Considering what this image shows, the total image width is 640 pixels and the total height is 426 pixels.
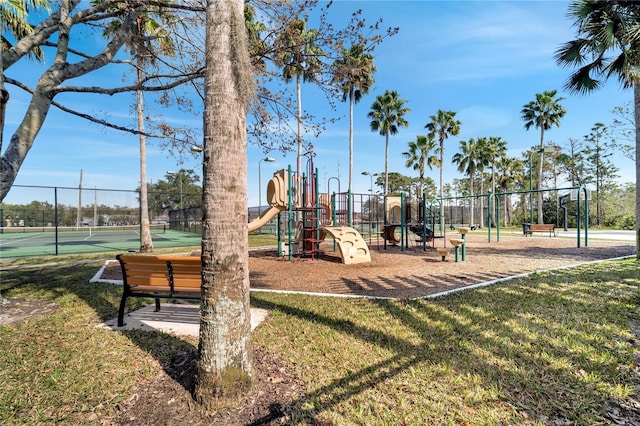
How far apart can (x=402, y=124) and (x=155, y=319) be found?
98.5ft

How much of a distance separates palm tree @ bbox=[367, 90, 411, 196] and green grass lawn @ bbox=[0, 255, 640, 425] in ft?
87.1

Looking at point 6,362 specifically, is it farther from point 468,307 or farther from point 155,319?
point 468,307

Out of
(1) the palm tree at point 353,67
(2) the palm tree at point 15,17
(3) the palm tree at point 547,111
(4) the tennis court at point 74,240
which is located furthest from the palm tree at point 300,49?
(3) the palm tree at point 547,111

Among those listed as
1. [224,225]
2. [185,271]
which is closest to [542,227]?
[185,271]

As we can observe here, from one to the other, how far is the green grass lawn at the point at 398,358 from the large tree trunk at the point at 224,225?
69 cm

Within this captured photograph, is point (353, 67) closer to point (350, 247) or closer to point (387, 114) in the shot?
point (350, 247)

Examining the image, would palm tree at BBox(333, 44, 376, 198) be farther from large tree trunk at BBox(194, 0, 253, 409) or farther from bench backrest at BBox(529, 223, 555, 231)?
bench backrest at BBox(529, 223, 555, 231)

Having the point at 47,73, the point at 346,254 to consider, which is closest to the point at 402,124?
the point at 346,254

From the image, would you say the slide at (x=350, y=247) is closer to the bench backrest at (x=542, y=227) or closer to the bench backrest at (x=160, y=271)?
the bench backrest at (x=160, y=271)

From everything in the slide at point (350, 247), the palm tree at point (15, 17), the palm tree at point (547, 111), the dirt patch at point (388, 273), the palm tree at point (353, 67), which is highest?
the palm tree at point (547, 111)

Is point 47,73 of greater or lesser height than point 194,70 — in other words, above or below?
below

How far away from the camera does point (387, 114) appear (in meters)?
30.4

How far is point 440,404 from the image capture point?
2357 mm

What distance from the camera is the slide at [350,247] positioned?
944 cm
